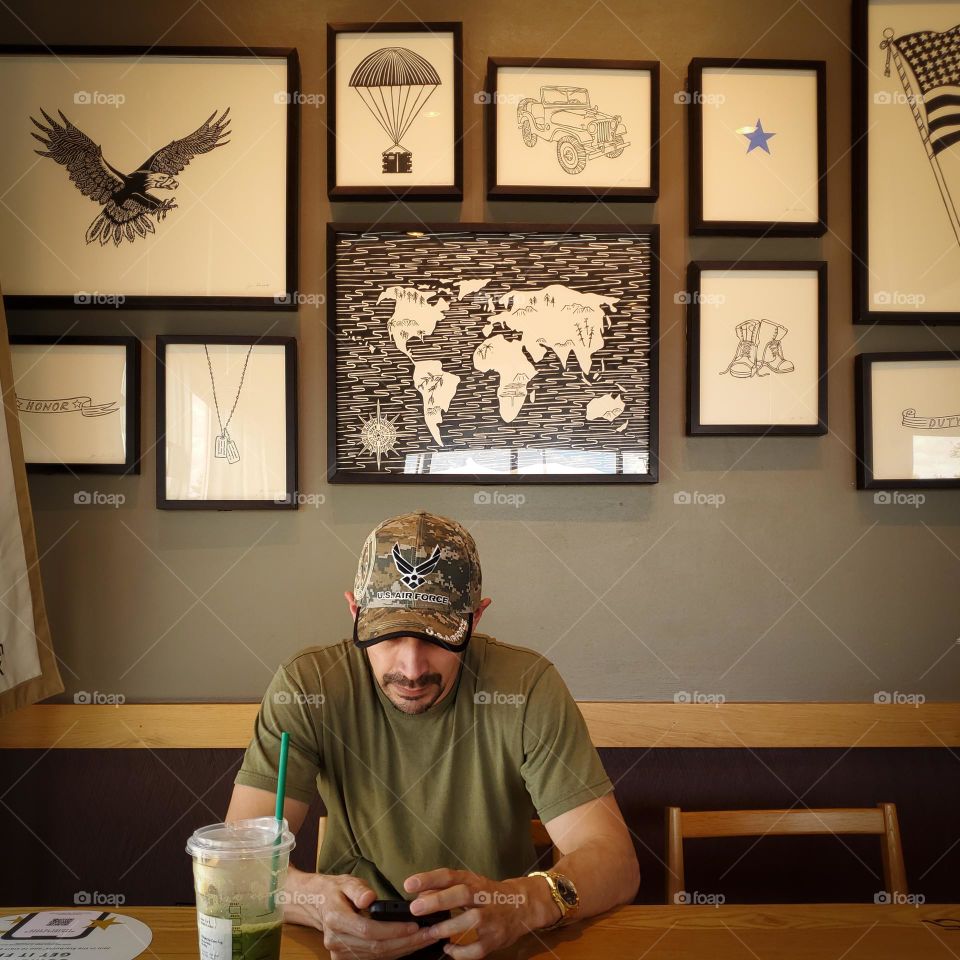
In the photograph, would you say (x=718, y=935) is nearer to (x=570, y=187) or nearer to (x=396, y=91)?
(x=570, y=187)

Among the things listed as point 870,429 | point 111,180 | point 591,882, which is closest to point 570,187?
point 870,429

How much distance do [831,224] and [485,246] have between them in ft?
2.93

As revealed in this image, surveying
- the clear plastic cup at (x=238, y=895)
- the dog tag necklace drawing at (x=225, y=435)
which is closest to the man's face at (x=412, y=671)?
the clear plastic cup at (x=238, y=895)

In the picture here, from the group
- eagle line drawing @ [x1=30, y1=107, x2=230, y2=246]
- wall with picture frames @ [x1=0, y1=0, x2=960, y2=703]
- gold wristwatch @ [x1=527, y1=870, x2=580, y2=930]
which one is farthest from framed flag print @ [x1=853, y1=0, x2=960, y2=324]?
eagle line drawing @ [x1=30, y1=107, x2=230, y2=246]

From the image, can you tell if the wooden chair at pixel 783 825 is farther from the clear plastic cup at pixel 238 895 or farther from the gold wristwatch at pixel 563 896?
the clear plastic cup at pixel 238 895

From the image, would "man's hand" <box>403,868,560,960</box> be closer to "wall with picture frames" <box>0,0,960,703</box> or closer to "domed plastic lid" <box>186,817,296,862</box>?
"domed plastic lid" <box>186,817,296,862</box>

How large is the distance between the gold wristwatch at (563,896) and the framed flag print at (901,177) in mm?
1621

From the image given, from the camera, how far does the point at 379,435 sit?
2.18 metres

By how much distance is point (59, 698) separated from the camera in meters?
2.14

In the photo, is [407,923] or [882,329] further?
[882,329]

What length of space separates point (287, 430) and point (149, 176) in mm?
717

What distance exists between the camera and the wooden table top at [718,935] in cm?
112

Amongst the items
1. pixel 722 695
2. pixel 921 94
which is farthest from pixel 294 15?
pixel 722 695

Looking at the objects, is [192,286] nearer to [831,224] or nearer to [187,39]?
[187,39]
